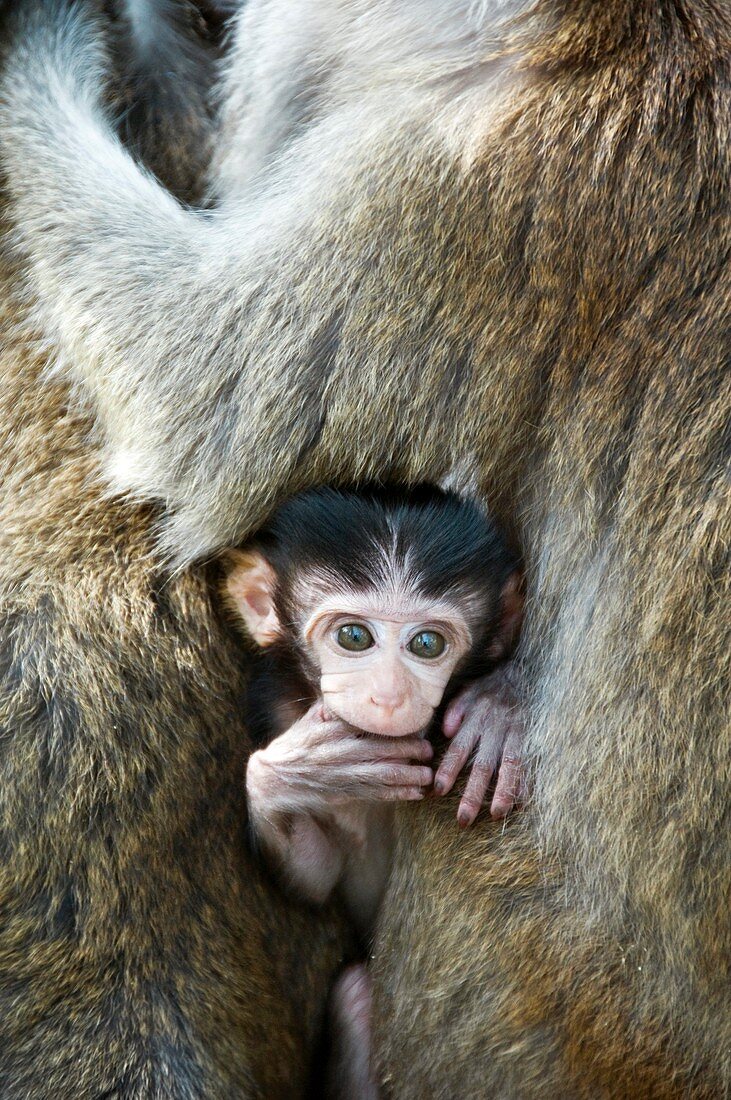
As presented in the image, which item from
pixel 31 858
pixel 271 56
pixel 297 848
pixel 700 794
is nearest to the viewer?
pixel 700 794

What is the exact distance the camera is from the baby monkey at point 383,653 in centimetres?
231

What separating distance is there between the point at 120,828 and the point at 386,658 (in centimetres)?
55

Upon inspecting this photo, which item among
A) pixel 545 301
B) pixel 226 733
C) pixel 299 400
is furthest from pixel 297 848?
pixel 545 301

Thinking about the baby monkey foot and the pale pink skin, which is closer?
the pale pink skin

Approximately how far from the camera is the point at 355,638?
2.35 meters

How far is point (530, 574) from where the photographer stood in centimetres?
240

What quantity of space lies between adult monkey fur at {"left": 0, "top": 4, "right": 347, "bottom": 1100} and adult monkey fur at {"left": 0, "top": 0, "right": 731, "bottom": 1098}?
0.15 meters

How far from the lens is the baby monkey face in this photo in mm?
2260

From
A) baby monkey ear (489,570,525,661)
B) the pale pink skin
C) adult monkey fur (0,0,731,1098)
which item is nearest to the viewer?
adult monkey fur (0,0,731,1098)

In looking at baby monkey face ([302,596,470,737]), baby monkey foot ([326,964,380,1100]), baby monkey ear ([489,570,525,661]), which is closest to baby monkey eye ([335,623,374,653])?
baby monkey face ([302,596,470,737])

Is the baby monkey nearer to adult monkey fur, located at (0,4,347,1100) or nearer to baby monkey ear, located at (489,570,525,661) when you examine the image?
baby monkey ear, located at (489,570,525,661)

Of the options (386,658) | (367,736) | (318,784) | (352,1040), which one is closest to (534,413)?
(386,658)

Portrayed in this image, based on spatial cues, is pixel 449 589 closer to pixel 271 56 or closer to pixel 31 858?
pixel 31 858

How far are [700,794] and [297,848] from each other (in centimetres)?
76
